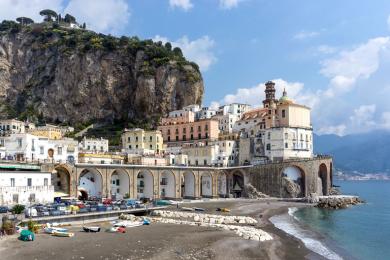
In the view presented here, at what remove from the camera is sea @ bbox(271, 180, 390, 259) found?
1831 inches

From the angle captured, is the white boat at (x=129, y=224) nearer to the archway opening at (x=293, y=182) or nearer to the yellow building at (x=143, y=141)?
the archway opening at (x=293, y=182)

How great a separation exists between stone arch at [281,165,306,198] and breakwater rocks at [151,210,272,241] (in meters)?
37.5

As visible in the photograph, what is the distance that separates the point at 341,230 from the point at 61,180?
43208mm

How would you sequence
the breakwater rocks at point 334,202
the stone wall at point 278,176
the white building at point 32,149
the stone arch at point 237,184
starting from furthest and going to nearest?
the stone arch at point 237,184 → the stone wall at point 278,176 → the breakwater rocks at point 334,202 → the white building at point 32,149

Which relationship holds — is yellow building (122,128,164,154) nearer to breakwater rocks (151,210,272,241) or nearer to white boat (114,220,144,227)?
breakwater rocks (151,210,272,241)

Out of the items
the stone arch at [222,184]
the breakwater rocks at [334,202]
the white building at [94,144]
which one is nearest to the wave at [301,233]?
the breakwater rocks at [334,202]

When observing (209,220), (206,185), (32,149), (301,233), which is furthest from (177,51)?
(301,233)

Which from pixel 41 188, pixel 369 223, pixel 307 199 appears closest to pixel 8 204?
pixel 41 188

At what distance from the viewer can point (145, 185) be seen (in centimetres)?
9069

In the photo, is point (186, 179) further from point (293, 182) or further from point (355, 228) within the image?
point (355, 228)

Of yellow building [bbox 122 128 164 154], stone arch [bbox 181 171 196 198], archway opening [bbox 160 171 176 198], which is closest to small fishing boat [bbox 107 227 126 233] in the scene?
archway opening [bbox 160 171 176 198]

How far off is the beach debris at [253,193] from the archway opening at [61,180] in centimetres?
4102

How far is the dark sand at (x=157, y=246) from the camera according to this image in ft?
121

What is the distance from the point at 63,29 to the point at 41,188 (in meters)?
123
